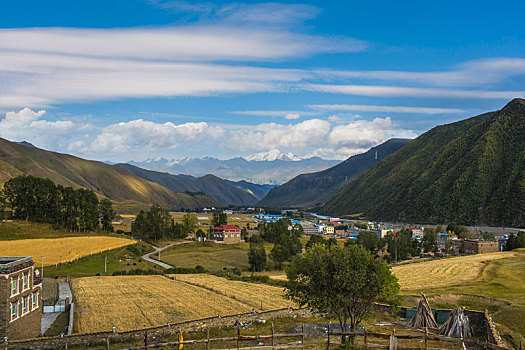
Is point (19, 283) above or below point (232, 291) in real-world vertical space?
above

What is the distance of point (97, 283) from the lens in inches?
2778

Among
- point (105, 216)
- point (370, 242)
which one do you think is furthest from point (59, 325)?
point (370, 242)

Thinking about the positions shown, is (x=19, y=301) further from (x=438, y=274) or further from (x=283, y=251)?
(x=283, y=251)

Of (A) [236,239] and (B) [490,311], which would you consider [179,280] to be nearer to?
(B) [490,311]

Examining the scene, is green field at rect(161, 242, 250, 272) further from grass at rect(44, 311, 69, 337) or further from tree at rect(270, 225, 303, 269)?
grass at rect(44, 311, 69, 337)

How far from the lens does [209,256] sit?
121125mm

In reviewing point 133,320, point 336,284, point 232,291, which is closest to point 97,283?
point 232,291

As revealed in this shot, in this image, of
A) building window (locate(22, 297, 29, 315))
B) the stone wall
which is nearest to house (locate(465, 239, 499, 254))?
the stone wall

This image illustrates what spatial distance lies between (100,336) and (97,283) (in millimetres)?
35471

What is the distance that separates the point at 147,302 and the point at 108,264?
44811 millimetres

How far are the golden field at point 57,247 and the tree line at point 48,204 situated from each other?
44.9ft

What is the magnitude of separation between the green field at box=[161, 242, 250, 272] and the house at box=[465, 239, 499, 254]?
7076 centimetres

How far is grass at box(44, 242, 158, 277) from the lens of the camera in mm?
82812

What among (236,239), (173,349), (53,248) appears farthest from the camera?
(236,239)
